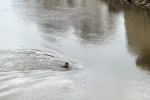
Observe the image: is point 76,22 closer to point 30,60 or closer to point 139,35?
point 139,35

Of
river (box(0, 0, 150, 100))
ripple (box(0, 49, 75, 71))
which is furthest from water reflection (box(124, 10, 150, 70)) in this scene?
ripple (box(0, 49, 75, 71))

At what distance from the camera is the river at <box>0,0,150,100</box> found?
2184cm

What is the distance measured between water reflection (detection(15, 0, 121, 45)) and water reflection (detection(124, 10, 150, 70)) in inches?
70.9

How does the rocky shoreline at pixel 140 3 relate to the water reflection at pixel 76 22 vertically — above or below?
above

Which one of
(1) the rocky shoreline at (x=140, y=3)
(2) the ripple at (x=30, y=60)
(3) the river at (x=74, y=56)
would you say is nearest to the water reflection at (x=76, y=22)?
(3) the river at (x=74, y=56)

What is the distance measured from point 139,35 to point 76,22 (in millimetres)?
8508

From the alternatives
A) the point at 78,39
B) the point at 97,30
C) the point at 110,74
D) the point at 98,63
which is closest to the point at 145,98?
the point at 110,74

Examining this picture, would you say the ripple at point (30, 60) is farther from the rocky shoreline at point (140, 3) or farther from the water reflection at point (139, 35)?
the rocky shoreline at point (140, 3)

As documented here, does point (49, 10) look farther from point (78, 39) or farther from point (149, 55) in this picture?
point (149, 55)

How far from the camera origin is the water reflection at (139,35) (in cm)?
2904

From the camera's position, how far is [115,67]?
26.6 m

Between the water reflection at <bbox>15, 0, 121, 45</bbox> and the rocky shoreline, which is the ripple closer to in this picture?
the water reflection at <bbox>15, 0, 121, 45</bbox>

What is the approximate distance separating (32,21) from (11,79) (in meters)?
20.3

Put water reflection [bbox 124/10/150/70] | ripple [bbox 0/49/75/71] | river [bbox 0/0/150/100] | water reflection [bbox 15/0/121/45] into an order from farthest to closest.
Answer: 1. water reflection [bbox 15/0/121/45]
2. water reflection [bbox 124/10/150/70]
3. ripple [bbox 0/49/75/71]
4. river [bbox 0/0/150/100]
